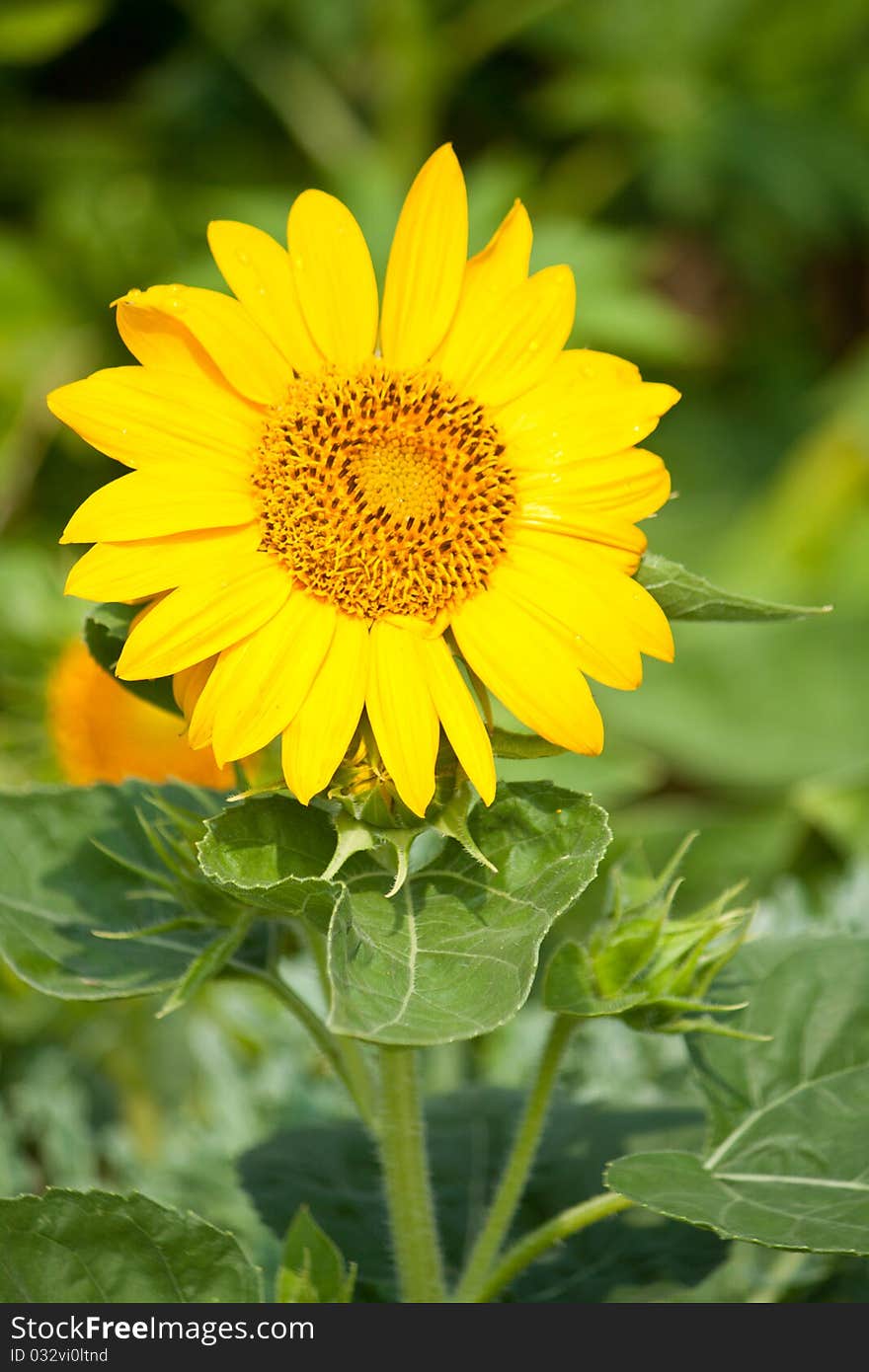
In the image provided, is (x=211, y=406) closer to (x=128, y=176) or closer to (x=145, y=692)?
(x=145, y=692)

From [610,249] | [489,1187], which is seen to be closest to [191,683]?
[489,1187]

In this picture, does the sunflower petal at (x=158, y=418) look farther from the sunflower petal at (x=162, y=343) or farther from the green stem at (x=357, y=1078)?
the green stem at (x=357, y=1078)

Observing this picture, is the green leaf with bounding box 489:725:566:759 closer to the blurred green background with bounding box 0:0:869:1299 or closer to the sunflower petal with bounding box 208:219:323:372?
the sunflower petal with bounding box 208:219:323:372

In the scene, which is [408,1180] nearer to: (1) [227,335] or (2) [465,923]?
(2) [465,923]

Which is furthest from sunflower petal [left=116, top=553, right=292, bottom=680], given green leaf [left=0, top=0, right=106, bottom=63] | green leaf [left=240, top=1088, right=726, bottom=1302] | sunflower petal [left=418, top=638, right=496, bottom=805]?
green leaf [left=0, top=0, right=106, bottom=63]

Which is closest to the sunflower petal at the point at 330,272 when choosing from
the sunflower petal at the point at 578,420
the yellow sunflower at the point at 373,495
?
the yellow sunflower at the point at 373,495

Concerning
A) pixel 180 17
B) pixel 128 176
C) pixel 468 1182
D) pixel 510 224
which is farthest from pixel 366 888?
pixel 180 17

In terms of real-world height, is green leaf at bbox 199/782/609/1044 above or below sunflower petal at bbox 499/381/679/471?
below
